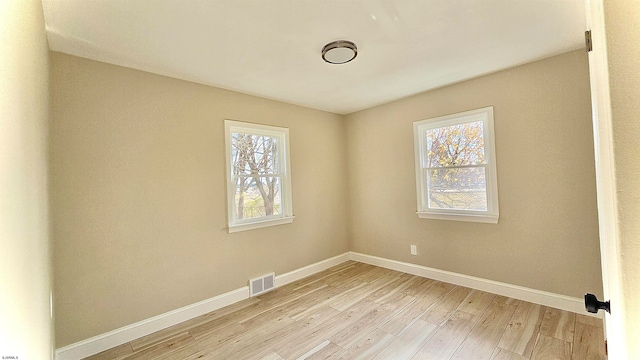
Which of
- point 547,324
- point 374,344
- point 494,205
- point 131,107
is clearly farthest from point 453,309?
point 131,107

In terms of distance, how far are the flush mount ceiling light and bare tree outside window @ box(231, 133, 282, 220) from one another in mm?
1493

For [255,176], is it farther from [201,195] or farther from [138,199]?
[138,199]

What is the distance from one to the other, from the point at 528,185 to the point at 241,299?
3.45 metres

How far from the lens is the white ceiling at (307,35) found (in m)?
1.74

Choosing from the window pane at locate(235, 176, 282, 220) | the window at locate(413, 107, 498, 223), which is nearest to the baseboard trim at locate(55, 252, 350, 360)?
the window pane at locate(235, 176, 282, 220)

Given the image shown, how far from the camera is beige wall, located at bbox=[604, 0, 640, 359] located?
0.67 meters

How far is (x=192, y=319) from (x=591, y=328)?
12.2ft

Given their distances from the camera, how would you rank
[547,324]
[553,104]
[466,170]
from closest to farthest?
[547,324] < [553,104] < [466,170]

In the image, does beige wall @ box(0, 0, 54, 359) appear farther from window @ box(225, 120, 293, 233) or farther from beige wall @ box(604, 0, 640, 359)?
window @ box(225, 120, 293, 233)

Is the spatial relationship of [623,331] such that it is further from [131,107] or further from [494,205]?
[131,107]

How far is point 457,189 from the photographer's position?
10.8 feet

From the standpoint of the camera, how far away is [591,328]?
227cm

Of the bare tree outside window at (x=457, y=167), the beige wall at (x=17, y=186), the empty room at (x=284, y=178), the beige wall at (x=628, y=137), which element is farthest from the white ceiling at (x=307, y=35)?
the beige wall at (x=628, y=137)

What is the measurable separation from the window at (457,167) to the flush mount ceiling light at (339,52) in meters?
1.66
